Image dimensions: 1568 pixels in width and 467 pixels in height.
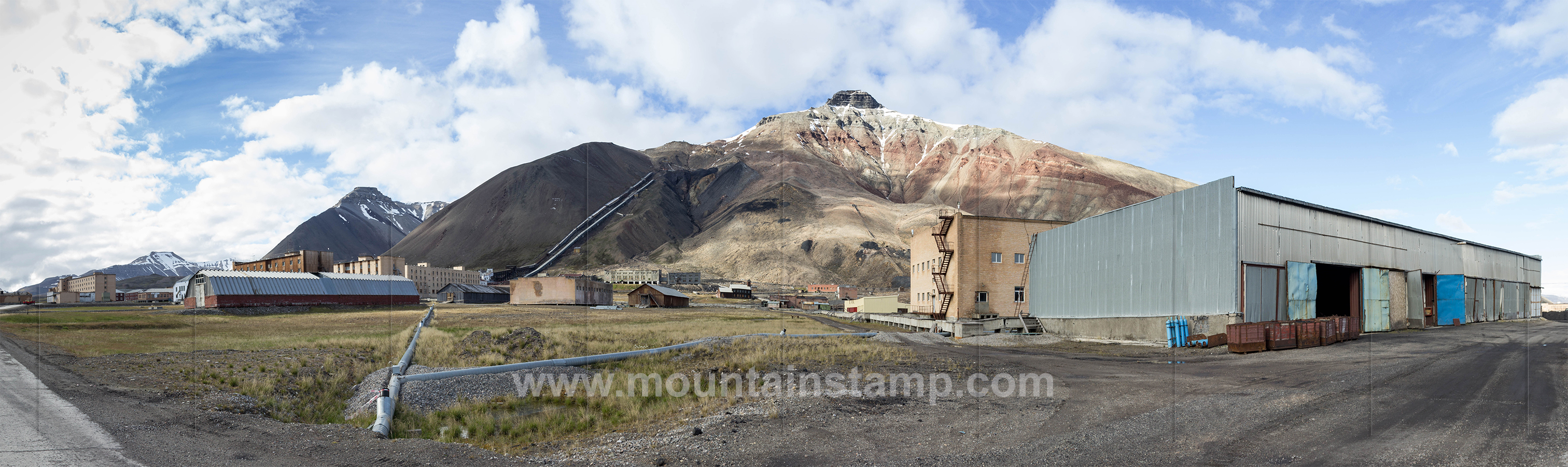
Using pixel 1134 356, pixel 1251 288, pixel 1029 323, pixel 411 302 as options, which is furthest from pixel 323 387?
pixel 411 302

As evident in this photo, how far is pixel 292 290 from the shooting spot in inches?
2977

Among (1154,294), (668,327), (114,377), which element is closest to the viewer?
(114,377)

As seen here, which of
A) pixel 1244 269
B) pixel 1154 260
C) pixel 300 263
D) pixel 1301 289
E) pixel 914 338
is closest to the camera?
pixel 1244 269

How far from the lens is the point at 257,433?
35.5 ft

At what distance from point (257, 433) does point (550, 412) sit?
4.88m

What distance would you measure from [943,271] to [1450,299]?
28918 millimetres

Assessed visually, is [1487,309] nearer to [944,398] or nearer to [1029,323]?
[1029,323]

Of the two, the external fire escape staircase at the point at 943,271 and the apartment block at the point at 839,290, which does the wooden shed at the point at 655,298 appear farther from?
the external fire escape staircase at the point at 943,271

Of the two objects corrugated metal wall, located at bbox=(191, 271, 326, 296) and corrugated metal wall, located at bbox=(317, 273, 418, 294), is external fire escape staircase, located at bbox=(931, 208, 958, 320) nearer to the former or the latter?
corrugated metal wall, located at bbox=(317, 273, 418, 294)

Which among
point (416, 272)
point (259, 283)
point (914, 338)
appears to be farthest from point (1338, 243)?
point (416, 272)

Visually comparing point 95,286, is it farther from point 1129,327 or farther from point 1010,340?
point 1129,327

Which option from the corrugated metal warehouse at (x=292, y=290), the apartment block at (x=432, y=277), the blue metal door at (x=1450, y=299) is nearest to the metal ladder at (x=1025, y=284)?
the blue metal door at (x=1450, y=299)

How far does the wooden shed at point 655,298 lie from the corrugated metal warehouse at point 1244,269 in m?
60.4

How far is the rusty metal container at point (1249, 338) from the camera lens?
23938mm
